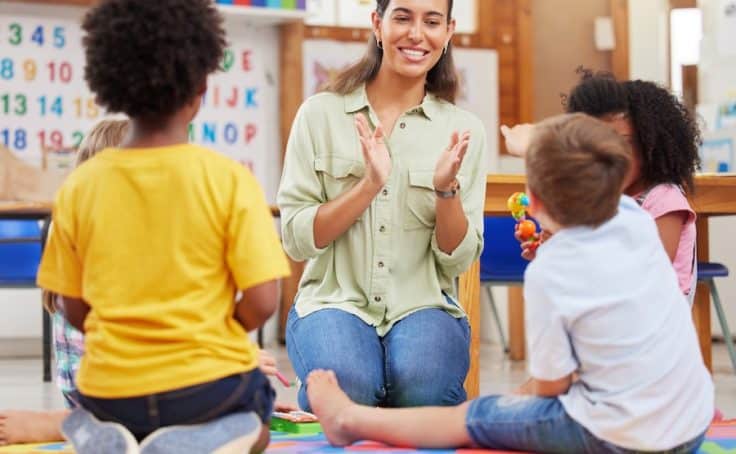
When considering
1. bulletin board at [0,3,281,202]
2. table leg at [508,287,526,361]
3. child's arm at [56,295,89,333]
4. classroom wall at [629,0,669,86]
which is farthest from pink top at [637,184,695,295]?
classroom wall at [629,0,669,86]

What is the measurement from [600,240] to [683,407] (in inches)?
11.0

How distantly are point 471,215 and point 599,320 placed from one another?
69 centimetres

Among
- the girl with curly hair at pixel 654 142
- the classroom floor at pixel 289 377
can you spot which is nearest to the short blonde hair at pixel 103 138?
the girl with curly hair at pixel 654 142

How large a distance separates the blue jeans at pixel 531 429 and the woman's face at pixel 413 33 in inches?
29.7

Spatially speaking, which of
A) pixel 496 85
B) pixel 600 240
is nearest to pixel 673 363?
pixel 600 240

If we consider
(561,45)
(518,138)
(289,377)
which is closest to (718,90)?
(561,45)

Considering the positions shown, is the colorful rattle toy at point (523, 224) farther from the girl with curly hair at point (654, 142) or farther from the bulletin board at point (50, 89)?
the bulletin board at point (50, 89)

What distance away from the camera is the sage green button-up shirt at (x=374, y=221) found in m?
2.33

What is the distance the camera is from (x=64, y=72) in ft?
17.6

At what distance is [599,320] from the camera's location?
1.74 meters

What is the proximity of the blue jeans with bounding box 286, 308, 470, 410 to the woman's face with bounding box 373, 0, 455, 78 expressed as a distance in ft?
1.64

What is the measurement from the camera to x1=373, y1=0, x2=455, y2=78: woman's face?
2.33m

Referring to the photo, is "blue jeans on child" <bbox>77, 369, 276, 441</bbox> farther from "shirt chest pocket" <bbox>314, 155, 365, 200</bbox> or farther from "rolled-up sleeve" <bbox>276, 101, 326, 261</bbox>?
"shirt chest pocket" <bbox>314, 155, 365, 200</bbox>

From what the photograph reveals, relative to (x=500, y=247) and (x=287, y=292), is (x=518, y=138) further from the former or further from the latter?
(x=287, y=292)
